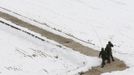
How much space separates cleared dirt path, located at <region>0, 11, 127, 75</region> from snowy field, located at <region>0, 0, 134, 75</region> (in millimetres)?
1008

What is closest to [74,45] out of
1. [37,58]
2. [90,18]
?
[37,58]

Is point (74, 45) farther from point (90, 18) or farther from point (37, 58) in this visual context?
point (90, 18)

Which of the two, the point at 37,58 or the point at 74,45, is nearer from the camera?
the point at 37,58

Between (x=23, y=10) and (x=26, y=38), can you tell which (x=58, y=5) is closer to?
(x=23, y=10)

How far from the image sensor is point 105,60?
23.8 m

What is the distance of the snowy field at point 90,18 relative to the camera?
27.8m

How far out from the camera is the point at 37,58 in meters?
25.0

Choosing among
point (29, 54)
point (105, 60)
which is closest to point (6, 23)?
point (29, 54)

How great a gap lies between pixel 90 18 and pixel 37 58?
8.86 metres

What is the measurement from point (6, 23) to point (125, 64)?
1107 centimetres

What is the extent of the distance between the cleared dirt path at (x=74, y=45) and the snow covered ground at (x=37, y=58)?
63 centimetres

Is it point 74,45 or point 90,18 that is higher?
point 90,18

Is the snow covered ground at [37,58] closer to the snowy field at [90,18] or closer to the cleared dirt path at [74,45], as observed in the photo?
the cleared dirt path at [74,45]

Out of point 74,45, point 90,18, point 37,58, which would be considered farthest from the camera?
point 90,18
